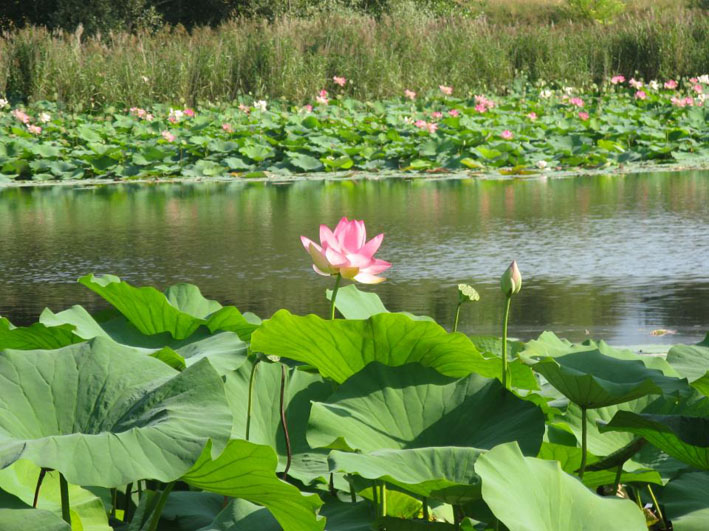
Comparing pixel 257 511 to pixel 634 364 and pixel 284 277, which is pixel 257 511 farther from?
pixel 284 277

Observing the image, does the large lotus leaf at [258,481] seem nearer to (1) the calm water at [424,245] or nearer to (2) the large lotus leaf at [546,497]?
(2) the large lotus leaf at [546,497]

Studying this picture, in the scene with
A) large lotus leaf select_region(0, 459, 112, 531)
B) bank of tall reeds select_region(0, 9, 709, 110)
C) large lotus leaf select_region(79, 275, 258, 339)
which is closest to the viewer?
large lotus leaf select_region(0, 459, 112, 531)

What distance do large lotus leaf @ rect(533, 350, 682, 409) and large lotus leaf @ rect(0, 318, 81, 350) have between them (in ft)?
1.82

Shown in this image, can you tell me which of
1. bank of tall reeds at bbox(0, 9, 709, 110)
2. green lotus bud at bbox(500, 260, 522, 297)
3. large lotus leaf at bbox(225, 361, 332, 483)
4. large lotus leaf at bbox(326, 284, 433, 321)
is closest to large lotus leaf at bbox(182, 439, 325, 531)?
large lotus leaf at bbox(225, 361, 332, 483)

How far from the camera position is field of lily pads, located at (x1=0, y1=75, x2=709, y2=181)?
6441mm

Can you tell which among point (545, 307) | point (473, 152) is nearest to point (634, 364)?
point (545, 307)

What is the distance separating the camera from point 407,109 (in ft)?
27.3

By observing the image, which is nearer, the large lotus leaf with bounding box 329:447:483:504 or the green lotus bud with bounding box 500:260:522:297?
the large lotus leaf with bounding box 329:447:483:504

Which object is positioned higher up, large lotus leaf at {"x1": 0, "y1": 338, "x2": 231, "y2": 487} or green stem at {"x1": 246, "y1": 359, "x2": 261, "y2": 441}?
large lotus leaf at {"x1": 0, "y1": 338, "x2": 231, "y2": 487}

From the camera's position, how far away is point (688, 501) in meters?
0.82

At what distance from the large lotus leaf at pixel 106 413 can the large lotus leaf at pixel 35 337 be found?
0.25 m

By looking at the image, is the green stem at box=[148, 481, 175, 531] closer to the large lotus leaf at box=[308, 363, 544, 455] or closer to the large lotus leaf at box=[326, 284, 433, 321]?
the large lotus leaf at box=[308, 363, 544, 455]

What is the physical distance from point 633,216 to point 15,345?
3.33 metres

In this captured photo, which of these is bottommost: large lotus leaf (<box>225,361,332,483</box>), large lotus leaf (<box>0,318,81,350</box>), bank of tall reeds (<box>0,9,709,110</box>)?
large lotus leaf (<box>225,361,332,483</box>)
